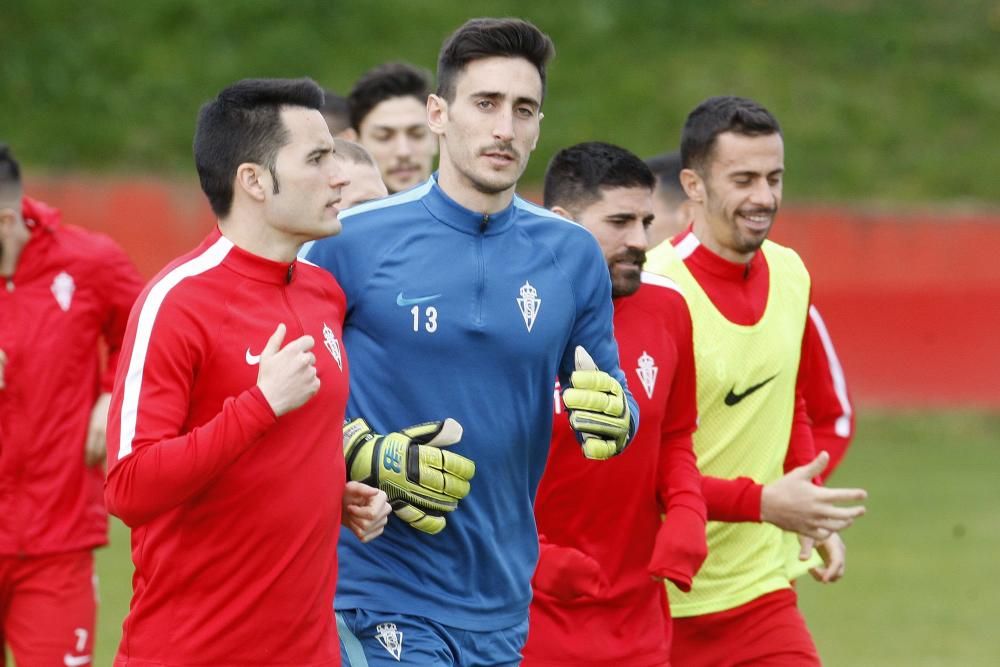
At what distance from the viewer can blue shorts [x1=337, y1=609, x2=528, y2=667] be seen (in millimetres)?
4988

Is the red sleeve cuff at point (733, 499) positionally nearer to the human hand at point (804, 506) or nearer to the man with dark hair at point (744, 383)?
the human hand at point (804, 506)

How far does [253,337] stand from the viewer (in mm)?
4535

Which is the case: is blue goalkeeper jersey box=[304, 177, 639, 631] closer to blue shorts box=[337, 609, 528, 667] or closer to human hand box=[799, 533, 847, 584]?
blue shorts box=[337, 609, 528, 667]

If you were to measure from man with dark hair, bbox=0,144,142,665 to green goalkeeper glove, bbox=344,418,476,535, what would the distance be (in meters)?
2.82

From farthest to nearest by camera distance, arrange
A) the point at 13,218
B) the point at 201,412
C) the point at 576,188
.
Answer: the point at 13,218 < the point at 576,188 < the point at 201,412

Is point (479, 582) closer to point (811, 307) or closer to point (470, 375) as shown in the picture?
point (470, 375)

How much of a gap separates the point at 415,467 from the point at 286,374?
626mm

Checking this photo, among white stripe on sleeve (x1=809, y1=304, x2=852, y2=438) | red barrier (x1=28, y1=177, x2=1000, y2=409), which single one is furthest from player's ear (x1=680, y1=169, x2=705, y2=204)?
red barrier (x1=28, y1=177, x2=1000, y2=409)

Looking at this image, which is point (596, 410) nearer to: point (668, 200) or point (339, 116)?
point (668, 200)

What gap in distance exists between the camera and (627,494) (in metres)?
5.98

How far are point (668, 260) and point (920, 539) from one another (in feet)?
25.6

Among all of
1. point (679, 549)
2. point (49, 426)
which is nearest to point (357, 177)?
point (679, 549)

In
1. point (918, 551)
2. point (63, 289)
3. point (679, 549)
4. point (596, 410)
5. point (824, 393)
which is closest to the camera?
point (596, 410)

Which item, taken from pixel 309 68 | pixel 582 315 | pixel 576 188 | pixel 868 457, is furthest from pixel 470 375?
pixel 309 68
